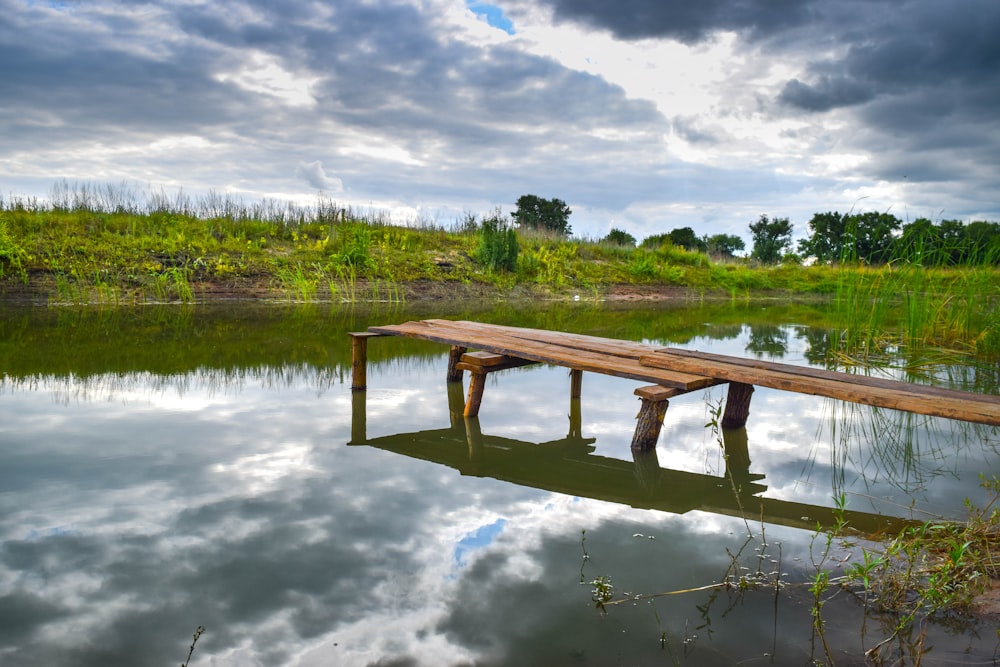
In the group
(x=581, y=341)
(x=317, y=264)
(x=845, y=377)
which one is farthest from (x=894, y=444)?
(x=317, y=264)

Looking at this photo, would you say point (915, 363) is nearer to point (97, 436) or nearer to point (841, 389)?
point (841, 389)

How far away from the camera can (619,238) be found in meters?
27.4

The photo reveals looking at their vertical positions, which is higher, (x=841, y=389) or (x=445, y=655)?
(x=841, y=389)

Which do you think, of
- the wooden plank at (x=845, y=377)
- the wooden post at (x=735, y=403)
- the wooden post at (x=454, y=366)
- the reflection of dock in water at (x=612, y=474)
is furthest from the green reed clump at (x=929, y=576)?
the wooden post at (x=454, y=366)

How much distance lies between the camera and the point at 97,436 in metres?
4.59

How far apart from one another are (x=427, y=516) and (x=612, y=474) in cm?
124

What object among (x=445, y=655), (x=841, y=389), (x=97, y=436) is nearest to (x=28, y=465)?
(x=97, y=436)

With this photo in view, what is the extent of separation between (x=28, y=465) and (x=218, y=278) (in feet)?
38.0

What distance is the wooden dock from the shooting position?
4016mm

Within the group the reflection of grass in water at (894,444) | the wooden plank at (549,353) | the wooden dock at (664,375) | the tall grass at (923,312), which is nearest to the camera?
the wooden dock at (664,375)

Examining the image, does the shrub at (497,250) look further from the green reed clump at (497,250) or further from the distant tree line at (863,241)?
the distant tree line at (863,241)

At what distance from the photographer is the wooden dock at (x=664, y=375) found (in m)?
4.02

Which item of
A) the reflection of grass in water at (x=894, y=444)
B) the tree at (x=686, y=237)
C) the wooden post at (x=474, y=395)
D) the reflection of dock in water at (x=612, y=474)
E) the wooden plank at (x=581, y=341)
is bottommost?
the reflection of dock in water at (x=612, y=474)

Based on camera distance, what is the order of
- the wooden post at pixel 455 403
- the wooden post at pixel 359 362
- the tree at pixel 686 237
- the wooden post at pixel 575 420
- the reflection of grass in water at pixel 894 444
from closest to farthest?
the reflection of grass in water at pixel 894 444
the wooden post at pixel 575 420
the wooden post at pixel 455 403
the wooden post at pixel 359 362
the tree at pixel 686 237
